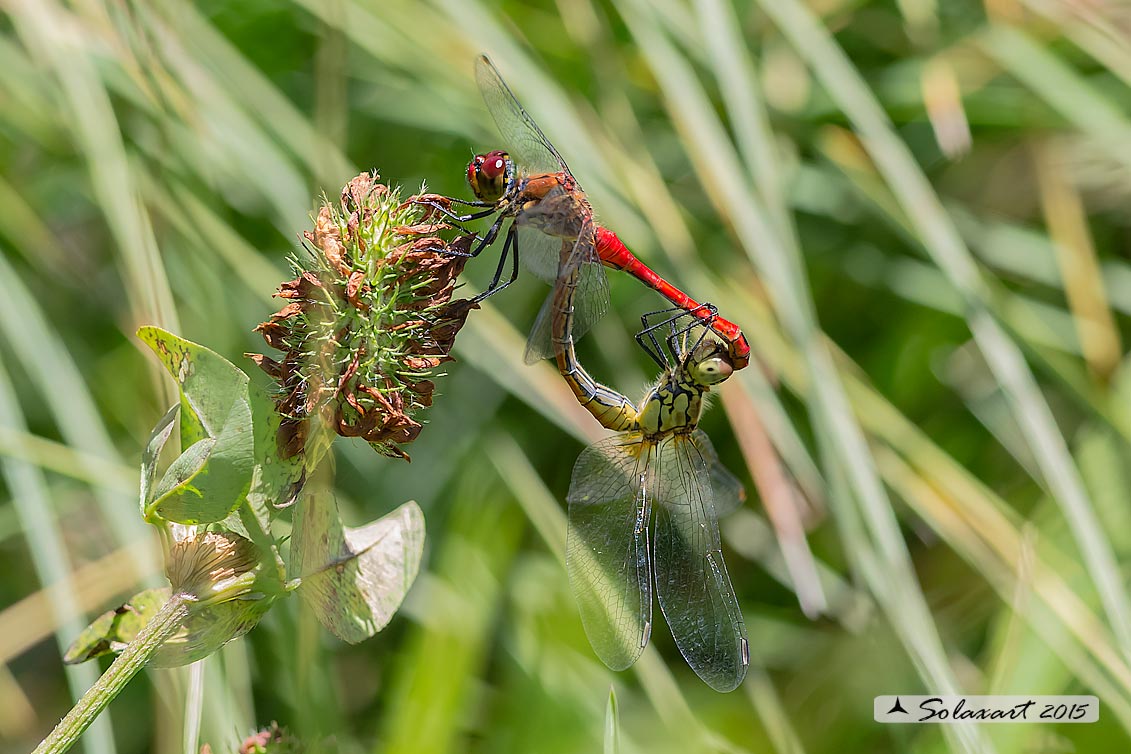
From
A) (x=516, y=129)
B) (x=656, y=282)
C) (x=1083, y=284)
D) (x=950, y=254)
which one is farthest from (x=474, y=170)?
(x=1083, y=284)

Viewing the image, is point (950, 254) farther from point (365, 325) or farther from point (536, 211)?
point (365, 325)

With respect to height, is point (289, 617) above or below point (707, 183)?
below

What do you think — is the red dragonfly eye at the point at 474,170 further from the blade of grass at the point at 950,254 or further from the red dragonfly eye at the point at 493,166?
the blade of grass at the point at 950,254

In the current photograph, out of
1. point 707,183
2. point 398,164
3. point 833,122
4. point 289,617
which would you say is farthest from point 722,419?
point 289,617

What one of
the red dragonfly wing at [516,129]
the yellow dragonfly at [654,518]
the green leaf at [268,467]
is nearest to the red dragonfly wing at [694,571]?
the yellow dragonfly at [654,518]

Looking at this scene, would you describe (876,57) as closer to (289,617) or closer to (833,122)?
(833,122)

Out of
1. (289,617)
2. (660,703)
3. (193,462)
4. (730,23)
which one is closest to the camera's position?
(193,462)
